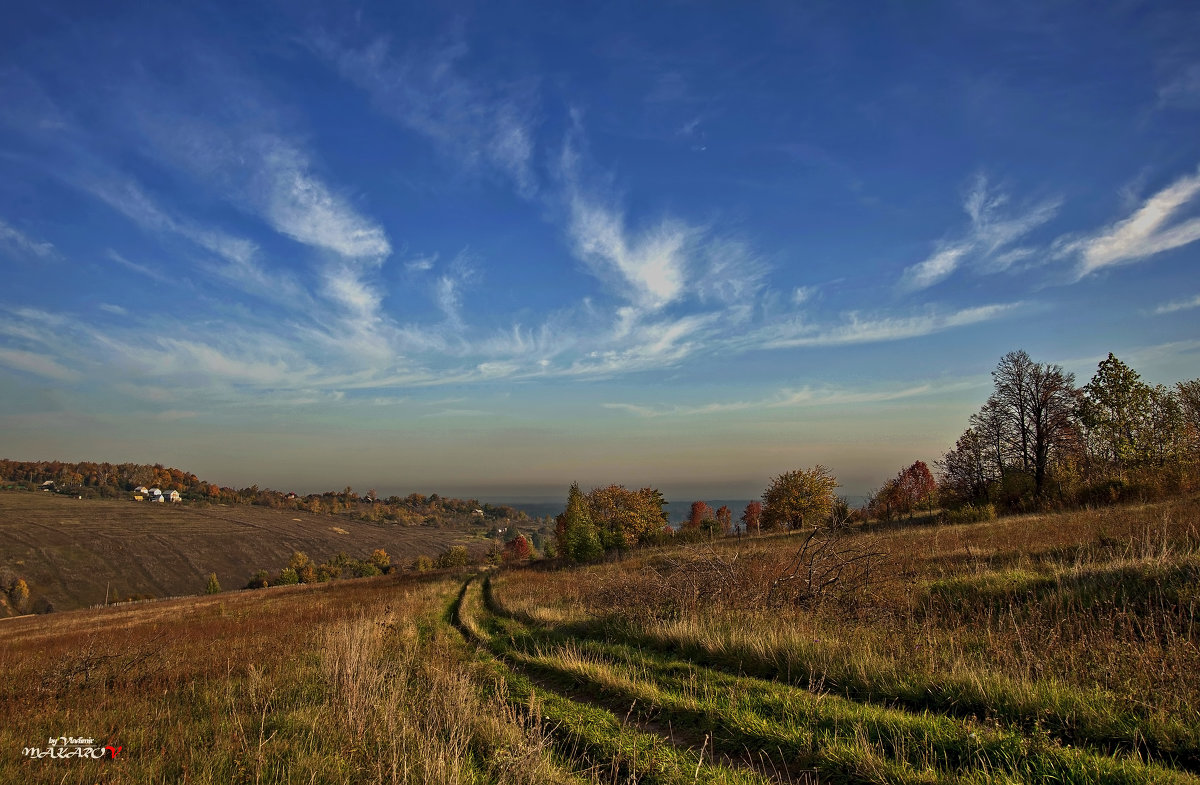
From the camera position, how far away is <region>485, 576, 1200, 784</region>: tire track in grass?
13.9 feet

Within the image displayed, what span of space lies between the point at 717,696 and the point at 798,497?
5567cm

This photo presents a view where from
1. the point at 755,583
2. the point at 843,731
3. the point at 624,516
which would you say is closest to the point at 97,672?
the point at 843,731

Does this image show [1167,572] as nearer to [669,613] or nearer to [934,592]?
[934,592]

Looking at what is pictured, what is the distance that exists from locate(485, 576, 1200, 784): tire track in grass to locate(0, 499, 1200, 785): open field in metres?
0.03

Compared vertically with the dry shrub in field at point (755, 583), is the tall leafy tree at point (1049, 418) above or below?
above

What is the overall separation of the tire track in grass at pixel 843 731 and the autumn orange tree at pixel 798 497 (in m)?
52.6

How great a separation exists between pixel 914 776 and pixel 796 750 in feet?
3.94

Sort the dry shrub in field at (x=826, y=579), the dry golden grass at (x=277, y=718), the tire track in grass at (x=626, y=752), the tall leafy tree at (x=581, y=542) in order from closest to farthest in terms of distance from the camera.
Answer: the tire track in grass at (x=626, y=752) → the dry golden grass at (x=277, y=718) → the dry shrub in field at (x=826, y=579) → the tall leafy tree at (x=581, y=542)

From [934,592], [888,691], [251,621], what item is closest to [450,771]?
[888,691]

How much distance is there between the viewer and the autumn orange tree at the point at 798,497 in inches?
2216
